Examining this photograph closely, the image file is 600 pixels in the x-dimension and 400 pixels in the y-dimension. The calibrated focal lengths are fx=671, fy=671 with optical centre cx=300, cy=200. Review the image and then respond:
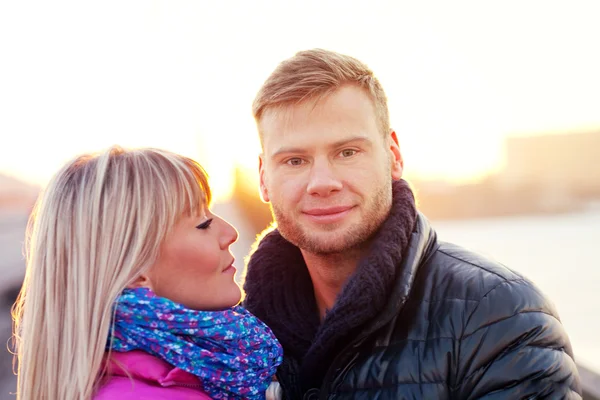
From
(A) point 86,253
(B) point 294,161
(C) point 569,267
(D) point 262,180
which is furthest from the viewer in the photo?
(C) point 569,267

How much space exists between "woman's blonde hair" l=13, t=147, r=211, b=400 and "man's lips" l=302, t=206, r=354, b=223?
0.62m

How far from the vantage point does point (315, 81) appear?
8.75ft

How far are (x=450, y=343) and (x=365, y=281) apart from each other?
1.17ft

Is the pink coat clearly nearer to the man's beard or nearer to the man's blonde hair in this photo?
the man's beard

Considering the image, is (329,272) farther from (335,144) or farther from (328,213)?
(335,144)

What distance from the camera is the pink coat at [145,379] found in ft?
6.17

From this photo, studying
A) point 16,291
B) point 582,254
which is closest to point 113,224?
point 16,291

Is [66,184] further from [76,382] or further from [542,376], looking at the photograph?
[542,376]

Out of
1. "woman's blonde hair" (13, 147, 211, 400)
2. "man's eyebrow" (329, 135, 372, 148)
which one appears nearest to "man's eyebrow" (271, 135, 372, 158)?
"man's eyebrow" (329, 135, 372, 148)

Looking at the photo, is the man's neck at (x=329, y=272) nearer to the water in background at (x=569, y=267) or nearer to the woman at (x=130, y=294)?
the water in background at (x=569, y=267)

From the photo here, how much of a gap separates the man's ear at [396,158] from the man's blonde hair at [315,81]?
0.19ft

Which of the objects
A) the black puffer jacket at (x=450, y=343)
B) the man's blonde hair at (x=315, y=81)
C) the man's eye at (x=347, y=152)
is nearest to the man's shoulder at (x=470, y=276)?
the black puffer jacket at (x=450, y=343)

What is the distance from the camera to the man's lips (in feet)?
8.58

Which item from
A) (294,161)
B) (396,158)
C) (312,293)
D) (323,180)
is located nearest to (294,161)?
(294,161)
